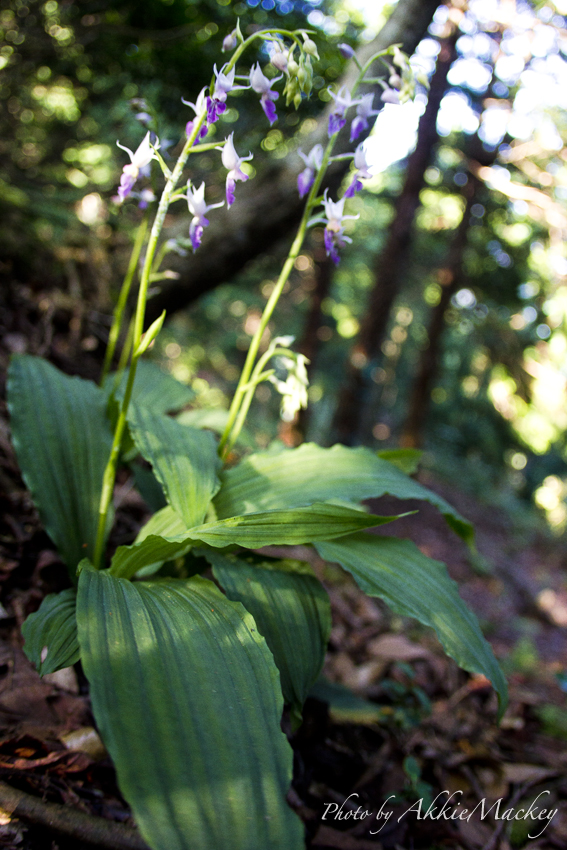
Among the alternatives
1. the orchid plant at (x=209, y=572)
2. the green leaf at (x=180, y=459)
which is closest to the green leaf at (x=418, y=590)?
the orchid plant at (x=209, y=572)

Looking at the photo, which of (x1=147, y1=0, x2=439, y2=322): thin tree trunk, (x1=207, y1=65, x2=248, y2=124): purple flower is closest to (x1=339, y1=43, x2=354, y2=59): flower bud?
(x1=207, y1=65, x2=248, y2=124): purple flower

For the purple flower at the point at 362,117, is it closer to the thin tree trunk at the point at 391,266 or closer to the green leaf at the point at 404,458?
the green leaf at the point at 404,458

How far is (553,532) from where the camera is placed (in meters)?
12.9

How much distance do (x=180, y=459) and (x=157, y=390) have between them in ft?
3.14

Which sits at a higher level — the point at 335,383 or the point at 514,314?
the point at 514,314

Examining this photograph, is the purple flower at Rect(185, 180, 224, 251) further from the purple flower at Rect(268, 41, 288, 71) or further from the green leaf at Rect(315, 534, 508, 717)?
the green leaf at Rect(315, 534, 508, 717)

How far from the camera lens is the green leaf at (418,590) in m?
1.28

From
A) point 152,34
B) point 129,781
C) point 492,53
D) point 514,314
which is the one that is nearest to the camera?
point 129,781

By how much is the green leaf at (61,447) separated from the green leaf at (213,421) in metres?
0.46

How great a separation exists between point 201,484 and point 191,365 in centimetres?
1270

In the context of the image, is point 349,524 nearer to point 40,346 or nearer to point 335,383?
point 40,346

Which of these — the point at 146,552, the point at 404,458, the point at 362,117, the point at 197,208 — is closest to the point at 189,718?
the point at 146,552

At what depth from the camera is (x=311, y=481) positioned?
167 centimetres

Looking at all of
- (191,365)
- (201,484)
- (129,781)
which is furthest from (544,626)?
(191,365)
